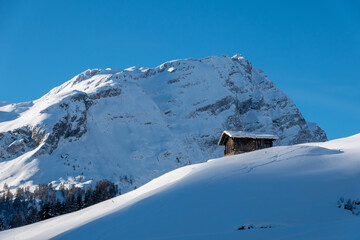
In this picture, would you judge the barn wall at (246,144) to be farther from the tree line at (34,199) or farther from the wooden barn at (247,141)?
the tree line at (34,199)

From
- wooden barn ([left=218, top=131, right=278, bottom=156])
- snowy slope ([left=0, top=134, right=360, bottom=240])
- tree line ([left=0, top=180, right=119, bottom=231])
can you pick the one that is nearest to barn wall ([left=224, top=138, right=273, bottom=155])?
wooden barn ([left=218, top=131, right=278, bottom=156])

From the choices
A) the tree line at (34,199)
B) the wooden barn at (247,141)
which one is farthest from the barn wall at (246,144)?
the tree line at (34,199)

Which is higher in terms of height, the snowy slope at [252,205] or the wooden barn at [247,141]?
the wooden barn at [247,141]

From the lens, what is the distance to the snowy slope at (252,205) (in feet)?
36.2

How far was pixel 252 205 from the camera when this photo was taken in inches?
522

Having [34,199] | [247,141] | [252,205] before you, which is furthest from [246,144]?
[34,199]

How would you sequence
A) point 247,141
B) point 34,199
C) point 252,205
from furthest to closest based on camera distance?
point 34,199, point 247,141, point 252,205

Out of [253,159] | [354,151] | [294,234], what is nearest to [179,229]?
[294,234]

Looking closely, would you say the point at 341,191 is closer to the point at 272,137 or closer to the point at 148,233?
the point at 148,233

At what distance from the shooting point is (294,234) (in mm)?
10156

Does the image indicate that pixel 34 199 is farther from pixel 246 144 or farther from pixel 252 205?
pixel 252 205

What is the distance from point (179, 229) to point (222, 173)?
6.60 meters

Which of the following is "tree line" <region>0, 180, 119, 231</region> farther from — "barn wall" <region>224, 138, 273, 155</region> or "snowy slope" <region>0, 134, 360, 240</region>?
"snowy slope" <region>0, 134, 360, 240</region>

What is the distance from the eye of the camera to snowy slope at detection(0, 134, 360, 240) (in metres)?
11.0
